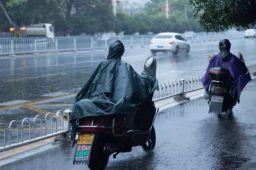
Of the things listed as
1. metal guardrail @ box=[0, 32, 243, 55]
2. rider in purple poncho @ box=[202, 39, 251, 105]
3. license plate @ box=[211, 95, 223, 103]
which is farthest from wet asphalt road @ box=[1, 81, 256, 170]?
metal guardrail @ box=[0, 32, 243, 55]

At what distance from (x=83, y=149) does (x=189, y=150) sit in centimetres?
207

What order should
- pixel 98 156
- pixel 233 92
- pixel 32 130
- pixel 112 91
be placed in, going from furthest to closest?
pixel 233 92
pixel 32 130
pixel 112 91
pixel 98 156

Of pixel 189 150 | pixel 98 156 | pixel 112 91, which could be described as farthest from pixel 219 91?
pixel 98 156

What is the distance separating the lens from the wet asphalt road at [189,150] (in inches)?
286

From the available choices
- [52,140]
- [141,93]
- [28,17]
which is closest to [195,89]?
[52,140]

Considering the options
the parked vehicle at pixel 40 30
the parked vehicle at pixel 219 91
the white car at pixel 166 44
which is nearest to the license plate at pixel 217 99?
the parked vehicle at pixel 219 91

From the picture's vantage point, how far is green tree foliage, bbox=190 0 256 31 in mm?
7407

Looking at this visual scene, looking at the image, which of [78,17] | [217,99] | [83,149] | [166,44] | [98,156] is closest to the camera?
[83,149]

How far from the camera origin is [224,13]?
7.66 meters

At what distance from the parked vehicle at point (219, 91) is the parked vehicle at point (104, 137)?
346cm

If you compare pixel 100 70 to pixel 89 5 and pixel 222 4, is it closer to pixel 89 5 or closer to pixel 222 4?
pixel 222 4

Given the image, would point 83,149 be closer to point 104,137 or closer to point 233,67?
point 104,137

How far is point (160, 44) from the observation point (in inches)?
1505

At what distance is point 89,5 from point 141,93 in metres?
45.1
